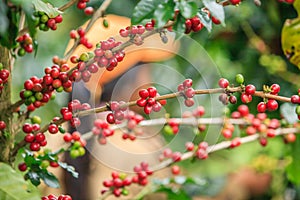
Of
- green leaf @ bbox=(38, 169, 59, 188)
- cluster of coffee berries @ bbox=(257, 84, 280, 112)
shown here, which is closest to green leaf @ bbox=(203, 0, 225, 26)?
cluster of coffee berries @ bbox=(257, 84, 280, 112)

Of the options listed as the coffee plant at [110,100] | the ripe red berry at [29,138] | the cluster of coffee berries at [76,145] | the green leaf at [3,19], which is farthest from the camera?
the cluster of coffee berries at [76,145]

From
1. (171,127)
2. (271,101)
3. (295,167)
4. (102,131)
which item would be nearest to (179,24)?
(271,101)

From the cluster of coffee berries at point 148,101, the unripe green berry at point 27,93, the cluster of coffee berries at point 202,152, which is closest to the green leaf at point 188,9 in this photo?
the cluster of coffee berries at point 148,101

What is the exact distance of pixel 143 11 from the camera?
67 cm

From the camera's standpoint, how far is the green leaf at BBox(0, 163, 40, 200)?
0.72 meters

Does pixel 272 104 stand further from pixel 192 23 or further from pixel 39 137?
pixel 39 137

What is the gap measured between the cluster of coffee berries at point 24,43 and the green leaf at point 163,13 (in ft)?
0.81

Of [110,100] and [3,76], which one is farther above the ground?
[3,76]

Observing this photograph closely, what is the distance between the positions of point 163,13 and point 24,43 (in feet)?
0.86

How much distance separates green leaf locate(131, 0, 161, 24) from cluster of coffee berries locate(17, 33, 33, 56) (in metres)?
Result: 0.22

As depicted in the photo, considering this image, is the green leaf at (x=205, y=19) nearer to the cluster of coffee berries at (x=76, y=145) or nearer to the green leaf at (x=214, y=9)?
the green leaf at (x=214, y=9)

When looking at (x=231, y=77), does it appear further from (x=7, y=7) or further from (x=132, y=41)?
(x=7, y=7)

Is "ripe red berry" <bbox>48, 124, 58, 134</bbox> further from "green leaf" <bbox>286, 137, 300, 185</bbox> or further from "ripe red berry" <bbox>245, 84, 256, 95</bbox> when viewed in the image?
"green leaf" <bbox>286, 137, 300, 185</bbox>

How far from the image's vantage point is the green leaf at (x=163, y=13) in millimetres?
647
